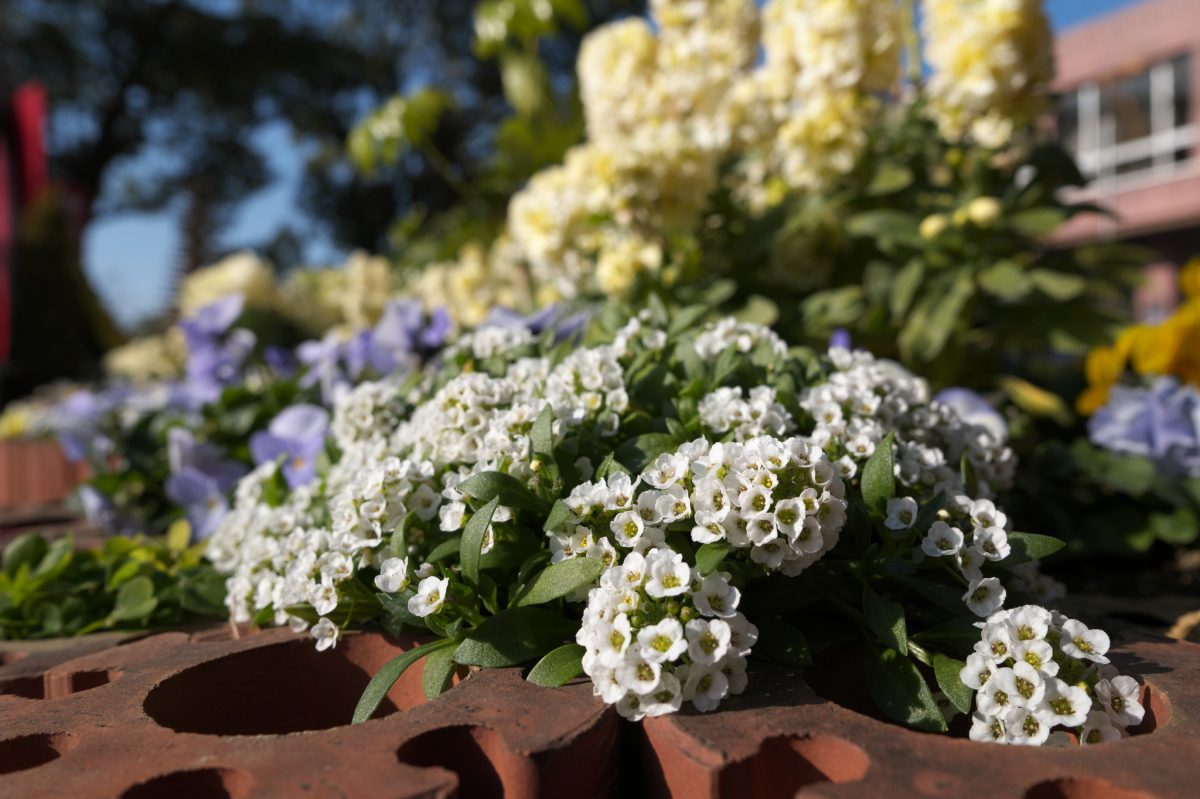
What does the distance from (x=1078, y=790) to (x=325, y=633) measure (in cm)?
76

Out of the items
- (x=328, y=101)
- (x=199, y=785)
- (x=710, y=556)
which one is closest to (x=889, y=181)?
(x=710, y=556)

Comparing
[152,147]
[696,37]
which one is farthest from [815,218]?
[152,147]

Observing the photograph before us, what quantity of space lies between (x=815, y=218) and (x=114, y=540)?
1598 mm

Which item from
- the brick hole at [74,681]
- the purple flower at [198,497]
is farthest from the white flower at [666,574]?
the purple flower at [198,497]

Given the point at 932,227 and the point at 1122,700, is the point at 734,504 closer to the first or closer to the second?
the point at 1122,700

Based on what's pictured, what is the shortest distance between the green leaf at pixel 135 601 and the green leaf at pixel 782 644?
906mm

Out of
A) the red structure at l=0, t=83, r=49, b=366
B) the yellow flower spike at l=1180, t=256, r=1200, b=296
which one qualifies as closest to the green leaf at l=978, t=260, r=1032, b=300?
the yellow flower spike at l=1180, t=256, r=1200, b=296

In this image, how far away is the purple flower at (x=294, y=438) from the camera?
1.68 metres

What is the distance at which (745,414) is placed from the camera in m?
1.08

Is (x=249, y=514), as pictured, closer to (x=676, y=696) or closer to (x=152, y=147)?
(x=676, y=696)

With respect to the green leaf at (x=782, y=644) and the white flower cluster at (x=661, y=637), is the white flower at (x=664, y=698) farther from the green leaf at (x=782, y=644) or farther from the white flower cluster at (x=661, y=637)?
the green leaf at (x=782, y=644)

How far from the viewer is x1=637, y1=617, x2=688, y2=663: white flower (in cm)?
82

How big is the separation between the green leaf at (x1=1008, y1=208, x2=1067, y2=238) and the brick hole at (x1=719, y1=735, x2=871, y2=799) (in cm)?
158

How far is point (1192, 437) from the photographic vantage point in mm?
1710
